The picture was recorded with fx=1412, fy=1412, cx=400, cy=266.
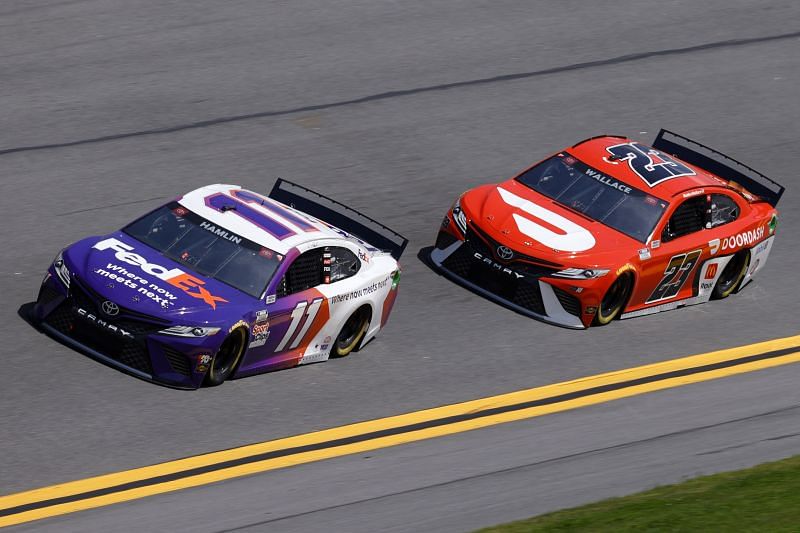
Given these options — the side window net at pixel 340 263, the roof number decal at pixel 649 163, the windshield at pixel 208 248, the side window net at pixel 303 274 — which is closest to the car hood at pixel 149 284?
the windshield at pixel 208 248

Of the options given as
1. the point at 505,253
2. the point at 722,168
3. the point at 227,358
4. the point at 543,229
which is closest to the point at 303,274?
the point at 227,358

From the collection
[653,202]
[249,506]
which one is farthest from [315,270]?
[653,202]

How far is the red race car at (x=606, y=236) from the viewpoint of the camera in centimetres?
1481

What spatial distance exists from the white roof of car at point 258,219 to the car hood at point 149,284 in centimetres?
70

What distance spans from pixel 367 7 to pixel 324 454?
39.7 feet

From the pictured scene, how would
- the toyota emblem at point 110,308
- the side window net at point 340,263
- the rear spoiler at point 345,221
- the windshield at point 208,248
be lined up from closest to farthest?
the toyota emblem at point 110,308
the windshield at point 208,248
the side window net at point 340,263
the rear spoiler at point 345,221

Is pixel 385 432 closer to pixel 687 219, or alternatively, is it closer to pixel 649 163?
pixel 687 219

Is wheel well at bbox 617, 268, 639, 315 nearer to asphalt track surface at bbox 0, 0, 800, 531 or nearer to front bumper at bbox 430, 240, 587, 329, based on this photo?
asphalt track surface at bbox 0, 0, 800, 531

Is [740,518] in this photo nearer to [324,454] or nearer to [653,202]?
[324,454]

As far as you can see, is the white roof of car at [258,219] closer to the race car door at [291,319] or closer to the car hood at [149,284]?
the race car door at [291,319]

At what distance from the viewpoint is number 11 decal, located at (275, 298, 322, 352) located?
13.1 m

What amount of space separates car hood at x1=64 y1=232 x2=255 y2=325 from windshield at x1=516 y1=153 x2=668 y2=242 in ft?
14.8

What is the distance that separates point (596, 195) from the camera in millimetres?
15719

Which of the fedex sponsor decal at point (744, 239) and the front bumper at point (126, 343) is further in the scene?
the fedex sponsor decal at point (744, 239)
